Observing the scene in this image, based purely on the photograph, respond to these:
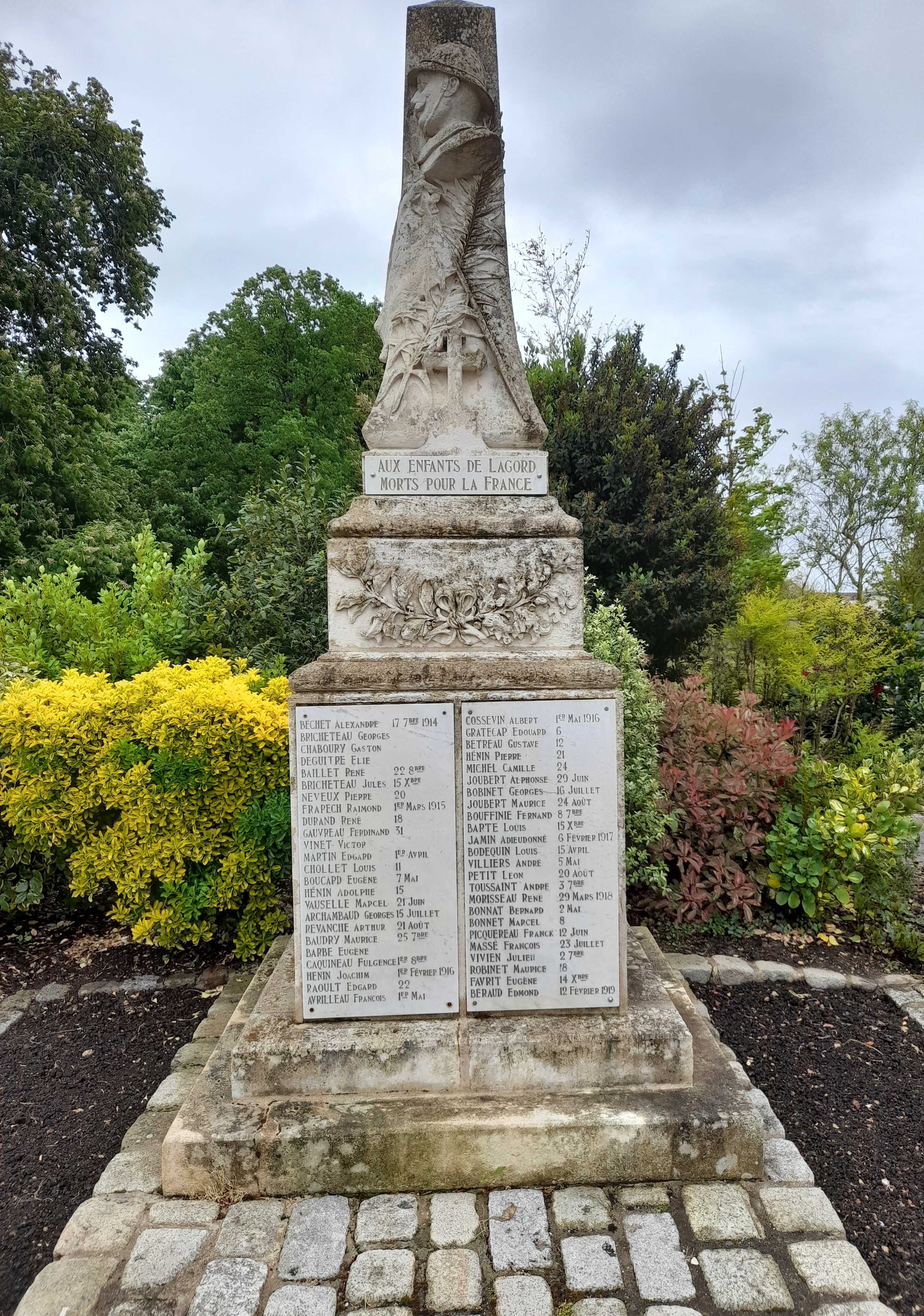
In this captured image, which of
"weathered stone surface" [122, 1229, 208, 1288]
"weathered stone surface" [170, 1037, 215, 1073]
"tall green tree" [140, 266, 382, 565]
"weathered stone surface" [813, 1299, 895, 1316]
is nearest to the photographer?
"weathered stone surface" [813, 1299, 895, 1316]

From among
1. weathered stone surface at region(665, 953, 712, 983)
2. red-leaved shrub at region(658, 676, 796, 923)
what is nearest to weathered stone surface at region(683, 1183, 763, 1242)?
weathered stone surface at region(665, 953, 712, 983)

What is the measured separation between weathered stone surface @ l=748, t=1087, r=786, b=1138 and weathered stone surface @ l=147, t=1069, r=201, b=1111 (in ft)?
6.71

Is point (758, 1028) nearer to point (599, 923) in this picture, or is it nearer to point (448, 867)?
point (599, 923)

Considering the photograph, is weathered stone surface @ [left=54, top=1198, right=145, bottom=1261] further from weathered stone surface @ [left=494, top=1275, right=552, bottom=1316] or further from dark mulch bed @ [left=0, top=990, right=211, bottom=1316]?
weathered stone surface @ [left=494, top=1275, right=552, bottom=1316]

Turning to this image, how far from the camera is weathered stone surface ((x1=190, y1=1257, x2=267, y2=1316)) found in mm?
1944

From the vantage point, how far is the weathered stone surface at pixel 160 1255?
2043 millimetres

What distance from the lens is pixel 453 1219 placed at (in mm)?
2240

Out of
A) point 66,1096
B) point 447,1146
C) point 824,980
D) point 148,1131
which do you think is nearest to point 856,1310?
point 447,1146

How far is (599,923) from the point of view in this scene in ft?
8.85

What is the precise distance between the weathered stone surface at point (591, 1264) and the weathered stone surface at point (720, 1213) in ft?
0.95

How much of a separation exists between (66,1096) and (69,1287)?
4.09 ft

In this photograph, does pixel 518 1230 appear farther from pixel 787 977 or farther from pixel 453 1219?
pixel 787 977

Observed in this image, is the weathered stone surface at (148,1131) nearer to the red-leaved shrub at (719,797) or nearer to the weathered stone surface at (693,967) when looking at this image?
the weathered stone surface at (693,967)

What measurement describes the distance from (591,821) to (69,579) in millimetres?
5551
